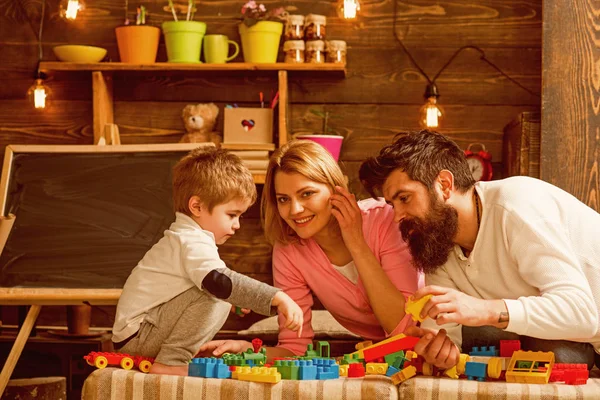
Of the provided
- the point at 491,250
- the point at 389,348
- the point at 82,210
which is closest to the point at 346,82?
the point at 82,210

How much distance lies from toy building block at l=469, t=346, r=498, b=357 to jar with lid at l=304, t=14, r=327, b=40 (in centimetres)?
166

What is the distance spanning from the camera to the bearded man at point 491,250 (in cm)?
176

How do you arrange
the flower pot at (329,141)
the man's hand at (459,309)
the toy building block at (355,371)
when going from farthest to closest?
the flower pot at (329,141)
the toy building block at (355,371)
the man's hand at (459,309)

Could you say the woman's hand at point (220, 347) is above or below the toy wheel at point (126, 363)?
above

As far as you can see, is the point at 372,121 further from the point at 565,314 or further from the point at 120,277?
the point at 565,314

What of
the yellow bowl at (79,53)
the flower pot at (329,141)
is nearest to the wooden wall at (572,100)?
the flower pot at (329,141)

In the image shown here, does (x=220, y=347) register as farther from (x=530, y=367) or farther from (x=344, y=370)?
(x=530, y=367)

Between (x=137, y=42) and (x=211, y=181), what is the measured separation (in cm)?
148

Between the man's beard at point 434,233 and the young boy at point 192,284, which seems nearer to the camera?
the young boy at point 192,284

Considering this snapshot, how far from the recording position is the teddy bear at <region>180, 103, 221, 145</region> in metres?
3.43

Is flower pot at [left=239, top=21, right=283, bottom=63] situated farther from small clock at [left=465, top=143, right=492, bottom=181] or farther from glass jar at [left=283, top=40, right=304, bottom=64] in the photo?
small clock at [left=465, top=143, right=492, bottom=181]

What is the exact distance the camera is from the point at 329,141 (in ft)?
10.8

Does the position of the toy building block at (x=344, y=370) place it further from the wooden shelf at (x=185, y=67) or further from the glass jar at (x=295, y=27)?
the glass jar at (x=295, y=27)

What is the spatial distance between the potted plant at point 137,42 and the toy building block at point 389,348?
1.84 m
